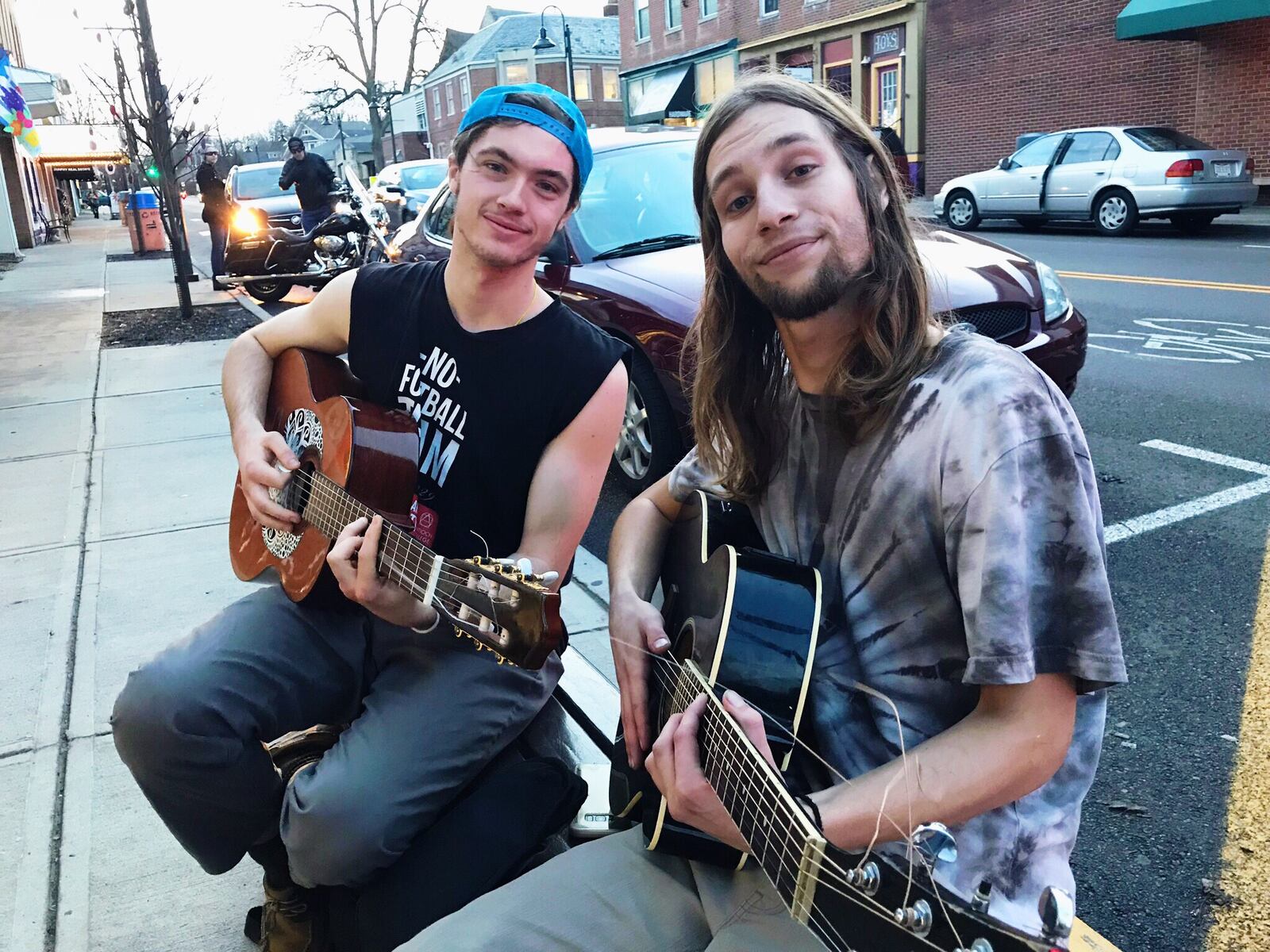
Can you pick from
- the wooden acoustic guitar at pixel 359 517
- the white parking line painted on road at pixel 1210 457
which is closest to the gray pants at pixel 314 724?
the wooden acoustic guitar at pixel 359 517

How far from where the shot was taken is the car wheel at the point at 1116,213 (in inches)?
563

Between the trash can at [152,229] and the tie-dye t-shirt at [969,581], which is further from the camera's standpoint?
the trash can at [152,229]

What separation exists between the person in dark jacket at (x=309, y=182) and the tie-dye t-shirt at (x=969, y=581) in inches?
482

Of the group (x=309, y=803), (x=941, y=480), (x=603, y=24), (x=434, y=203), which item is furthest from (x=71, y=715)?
(x=603, y=24)

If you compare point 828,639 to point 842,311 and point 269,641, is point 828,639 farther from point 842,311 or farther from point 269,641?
point 269,641

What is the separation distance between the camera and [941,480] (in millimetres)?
1404

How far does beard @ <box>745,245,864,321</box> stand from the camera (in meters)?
1.63

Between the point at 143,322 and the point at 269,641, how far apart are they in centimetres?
988

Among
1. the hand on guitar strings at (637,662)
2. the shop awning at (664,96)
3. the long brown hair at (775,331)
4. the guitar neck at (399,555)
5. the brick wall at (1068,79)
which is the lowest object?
the hand on guitar strings at (637,662)

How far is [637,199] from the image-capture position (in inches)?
209

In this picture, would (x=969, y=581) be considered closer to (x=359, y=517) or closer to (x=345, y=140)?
(x=359, y=517)

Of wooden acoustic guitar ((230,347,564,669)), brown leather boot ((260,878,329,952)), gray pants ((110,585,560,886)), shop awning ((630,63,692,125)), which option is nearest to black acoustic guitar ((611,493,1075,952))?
wooden acoustic guitar ((230,347,564,669))

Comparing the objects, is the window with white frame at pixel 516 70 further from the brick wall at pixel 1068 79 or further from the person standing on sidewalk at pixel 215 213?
the person standing on sidewalk at pixel 215 213

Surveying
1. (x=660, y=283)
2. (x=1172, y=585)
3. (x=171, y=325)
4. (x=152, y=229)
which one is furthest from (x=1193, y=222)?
(x=152, y=229)
